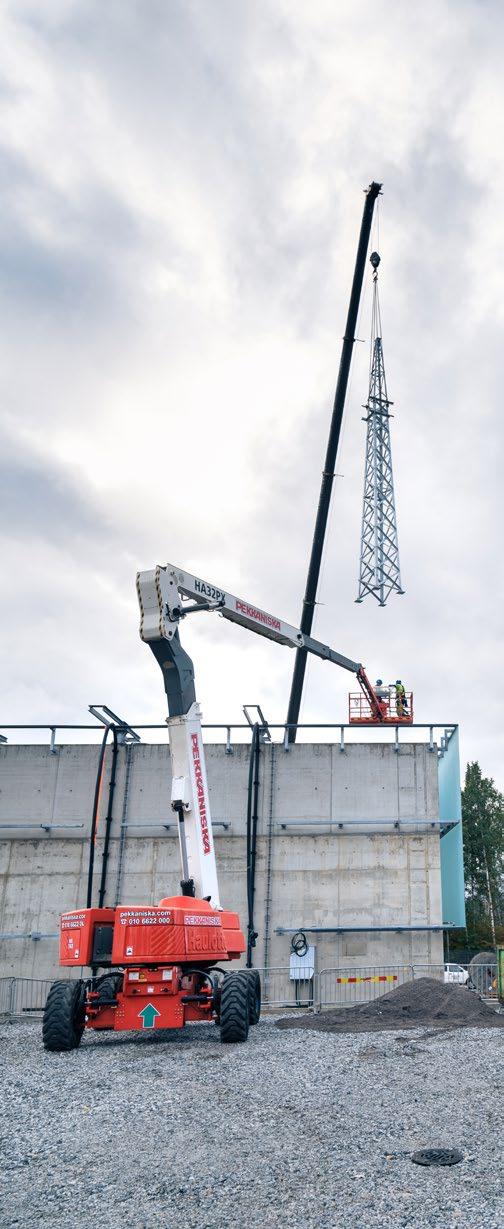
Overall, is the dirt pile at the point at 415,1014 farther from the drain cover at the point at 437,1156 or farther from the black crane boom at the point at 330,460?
the black crane boom at the point at 330,460

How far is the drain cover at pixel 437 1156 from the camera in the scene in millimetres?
7660

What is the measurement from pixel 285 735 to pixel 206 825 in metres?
11.5

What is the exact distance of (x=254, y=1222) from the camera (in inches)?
257

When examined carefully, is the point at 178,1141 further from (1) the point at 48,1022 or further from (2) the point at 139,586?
→ (2) the point at 139,586

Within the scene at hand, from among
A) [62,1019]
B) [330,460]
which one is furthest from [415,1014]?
[330,460]

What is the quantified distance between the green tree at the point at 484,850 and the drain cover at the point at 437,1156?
55.1m

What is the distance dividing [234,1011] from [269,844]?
12349 millimetres

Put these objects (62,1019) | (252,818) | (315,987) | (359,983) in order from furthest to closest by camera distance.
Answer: (252,818) → (315,987) → (359,983) → (62,1019)

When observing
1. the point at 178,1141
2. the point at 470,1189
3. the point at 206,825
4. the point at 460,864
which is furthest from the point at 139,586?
the point at 460,864

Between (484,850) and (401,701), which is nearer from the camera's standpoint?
(401,701)

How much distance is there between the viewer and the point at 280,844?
27.0 metres

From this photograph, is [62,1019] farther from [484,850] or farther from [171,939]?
[484,850]

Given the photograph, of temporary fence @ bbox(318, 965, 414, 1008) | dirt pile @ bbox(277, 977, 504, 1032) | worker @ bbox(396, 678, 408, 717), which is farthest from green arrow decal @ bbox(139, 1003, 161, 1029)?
worker @ bbox(396, 678, 408, 717)

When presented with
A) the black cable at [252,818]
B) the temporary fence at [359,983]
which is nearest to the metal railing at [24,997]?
the black cable at [252,818]
